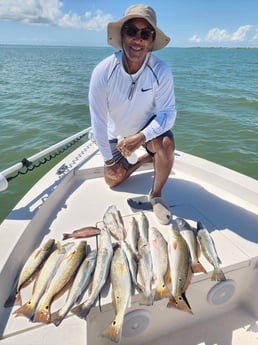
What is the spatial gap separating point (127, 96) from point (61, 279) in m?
1.84

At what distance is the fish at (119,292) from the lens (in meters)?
1.61

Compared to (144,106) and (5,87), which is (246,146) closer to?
(144,106)

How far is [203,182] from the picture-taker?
11.1ft

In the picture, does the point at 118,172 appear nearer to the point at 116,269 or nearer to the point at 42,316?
the point at 116,269

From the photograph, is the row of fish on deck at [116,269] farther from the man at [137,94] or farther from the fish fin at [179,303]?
the man at [137,94]

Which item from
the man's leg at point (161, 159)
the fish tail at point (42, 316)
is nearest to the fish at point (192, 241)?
the man's leg at point (161, 159)

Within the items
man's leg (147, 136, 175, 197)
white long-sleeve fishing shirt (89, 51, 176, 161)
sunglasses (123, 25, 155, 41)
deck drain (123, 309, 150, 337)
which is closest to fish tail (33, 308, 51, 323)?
deck drain (123, 309, 150, 337)

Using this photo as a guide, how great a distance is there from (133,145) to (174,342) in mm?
1705

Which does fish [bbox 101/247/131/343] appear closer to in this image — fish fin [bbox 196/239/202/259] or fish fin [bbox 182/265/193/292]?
fish fin [bbox 182/265/193/292]

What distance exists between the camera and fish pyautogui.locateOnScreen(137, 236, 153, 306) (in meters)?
1.82

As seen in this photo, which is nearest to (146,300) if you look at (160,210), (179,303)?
(179,303)

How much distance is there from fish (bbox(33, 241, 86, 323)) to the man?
0.89 metres

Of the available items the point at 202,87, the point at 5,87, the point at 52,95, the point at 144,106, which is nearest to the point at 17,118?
the point at 52,95

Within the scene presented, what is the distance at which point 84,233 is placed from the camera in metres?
2.44
